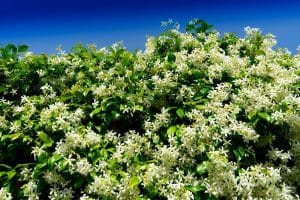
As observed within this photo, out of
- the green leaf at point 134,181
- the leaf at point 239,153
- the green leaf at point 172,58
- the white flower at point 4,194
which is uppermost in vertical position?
the green leaf at point 172,58

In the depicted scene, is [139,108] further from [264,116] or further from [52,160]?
[264,116]

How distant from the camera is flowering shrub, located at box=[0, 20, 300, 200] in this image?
200 inches

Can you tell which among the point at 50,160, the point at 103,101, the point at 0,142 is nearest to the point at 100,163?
the point at 50,160

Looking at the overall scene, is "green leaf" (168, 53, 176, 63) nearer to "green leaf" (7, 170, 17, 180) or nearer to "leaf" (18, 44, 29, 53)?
"leaf" (18, 44, 29, 53)

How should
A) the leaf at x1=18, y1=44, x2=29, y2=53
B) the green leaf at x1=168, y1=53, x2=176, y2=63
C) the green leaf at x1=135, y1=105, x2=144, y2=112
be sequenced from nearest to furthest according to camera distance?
the green leaf at x1=135, y1=105, x2=144, y2=112 → the green leaf at x1=168, y1=53, x2=176, y2=63 → the leaf at x1=18, y1=44, x2=29, y2=53

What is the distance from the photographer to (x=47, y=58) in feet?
22.3

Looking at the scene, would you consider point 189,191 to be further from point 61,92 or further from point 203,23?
point 203,23

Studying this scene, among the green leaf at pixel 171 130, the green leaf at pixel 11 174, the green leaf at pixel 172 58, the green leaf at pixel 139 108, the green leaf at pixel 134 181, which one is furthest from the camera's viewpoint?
the green leaf at pixel 172 58

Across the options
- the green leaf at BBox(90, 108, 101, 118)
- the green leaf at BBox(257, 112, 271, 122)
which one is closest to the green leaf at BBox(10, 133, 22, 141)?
the green leaf at BBox(90, 108, 101, 118)

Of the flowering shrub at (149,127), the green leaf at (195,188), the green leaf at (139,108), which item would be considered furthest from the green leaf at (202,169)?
the green leaf at (139,108)

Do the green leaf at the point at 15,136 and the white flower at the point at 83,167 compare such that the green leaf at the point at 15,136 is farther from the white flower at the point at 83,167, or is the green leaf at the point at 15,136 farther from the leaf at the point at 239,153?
the leaf at the point at 239,153

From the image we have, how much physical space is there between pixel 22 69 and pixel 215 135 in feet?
9.39

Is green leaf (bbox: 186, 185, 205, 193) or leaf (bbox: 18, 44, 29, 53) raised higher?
leaf (bbox: 18, 44, 29, 53)

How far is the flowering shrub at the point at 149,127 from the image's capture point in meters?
5.07
